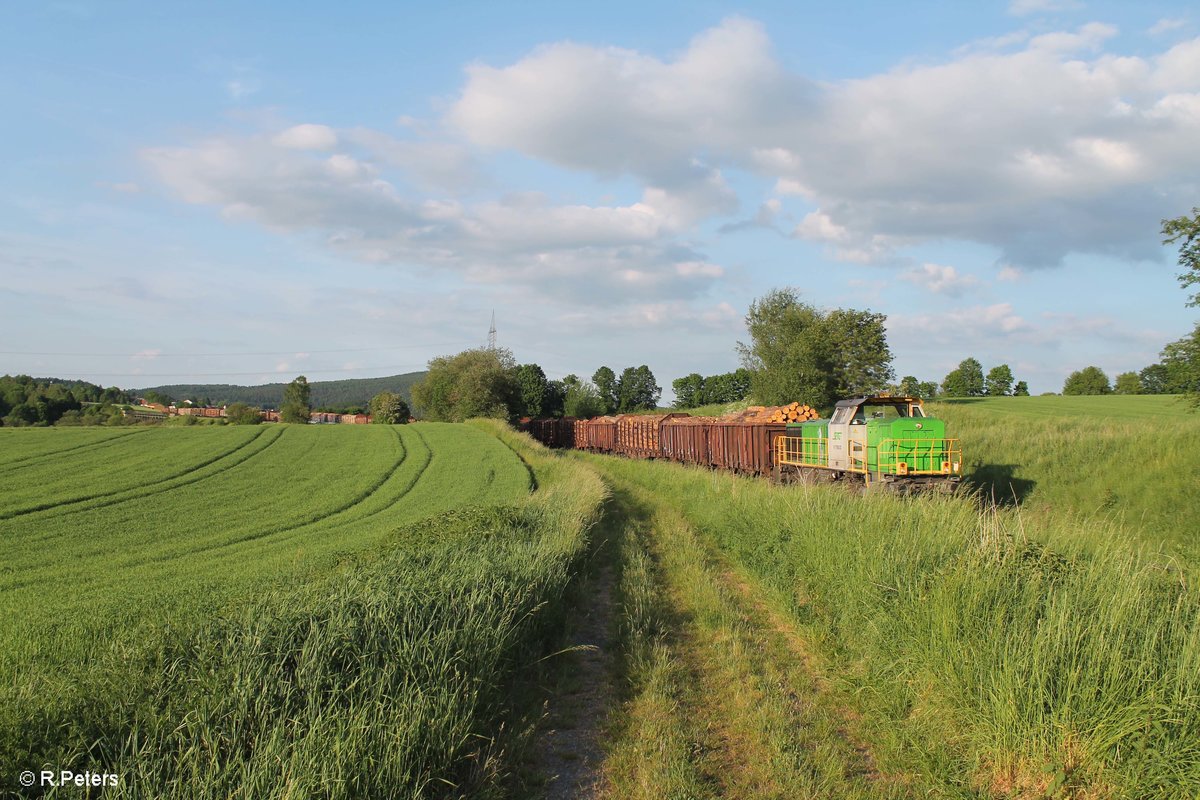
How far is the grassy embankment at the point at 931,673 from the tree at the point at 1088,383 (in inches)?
3511

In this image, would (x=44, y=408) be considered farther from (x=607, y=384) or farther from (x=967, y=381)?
(x=967, y=381)

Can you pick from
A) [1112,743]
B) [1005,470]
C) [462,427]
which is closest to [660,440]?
[1005,470]

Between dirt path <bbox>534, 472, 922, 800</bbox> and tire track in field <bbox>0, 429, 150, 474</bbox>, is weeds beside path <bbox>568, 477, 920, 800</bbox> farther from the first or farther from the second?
tire track in field <bbox>0, 429, 150, 474</bbox>

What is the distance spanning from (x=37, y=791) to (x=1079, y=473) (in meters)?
23.0

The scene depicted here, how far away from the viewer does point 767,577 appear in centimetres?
958

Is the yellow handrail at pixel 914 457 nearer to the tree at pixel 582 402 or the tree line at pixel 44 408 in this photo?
the tree line at pixel 44 408

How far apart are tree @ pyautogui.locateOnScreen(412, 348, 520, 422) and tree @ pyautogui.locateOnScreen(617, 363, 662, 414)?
37.9 metres

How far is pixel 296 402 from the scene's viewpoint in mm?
104500

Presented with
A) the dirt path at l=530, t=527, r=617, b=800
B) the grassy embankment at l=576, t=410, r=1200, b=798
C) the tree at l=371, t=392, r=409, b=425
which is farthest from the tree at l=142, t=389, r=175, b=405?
the grassy embankment at l=576, t=410, r=1200, b=798

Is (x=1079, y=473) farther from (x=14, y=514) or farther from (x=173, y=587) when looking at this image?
(x=14, y=514)

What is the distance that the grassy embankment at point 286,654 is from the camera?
12.2ft

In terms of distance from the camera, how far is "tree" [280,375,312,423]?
318ft

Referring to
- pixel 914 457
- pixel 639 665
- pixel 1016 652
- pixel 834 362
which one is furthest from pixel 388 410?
pixel 1016 652

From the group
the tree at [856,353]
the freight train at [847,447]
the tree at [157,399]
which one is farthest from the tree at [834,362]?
the tree at [157,399]
